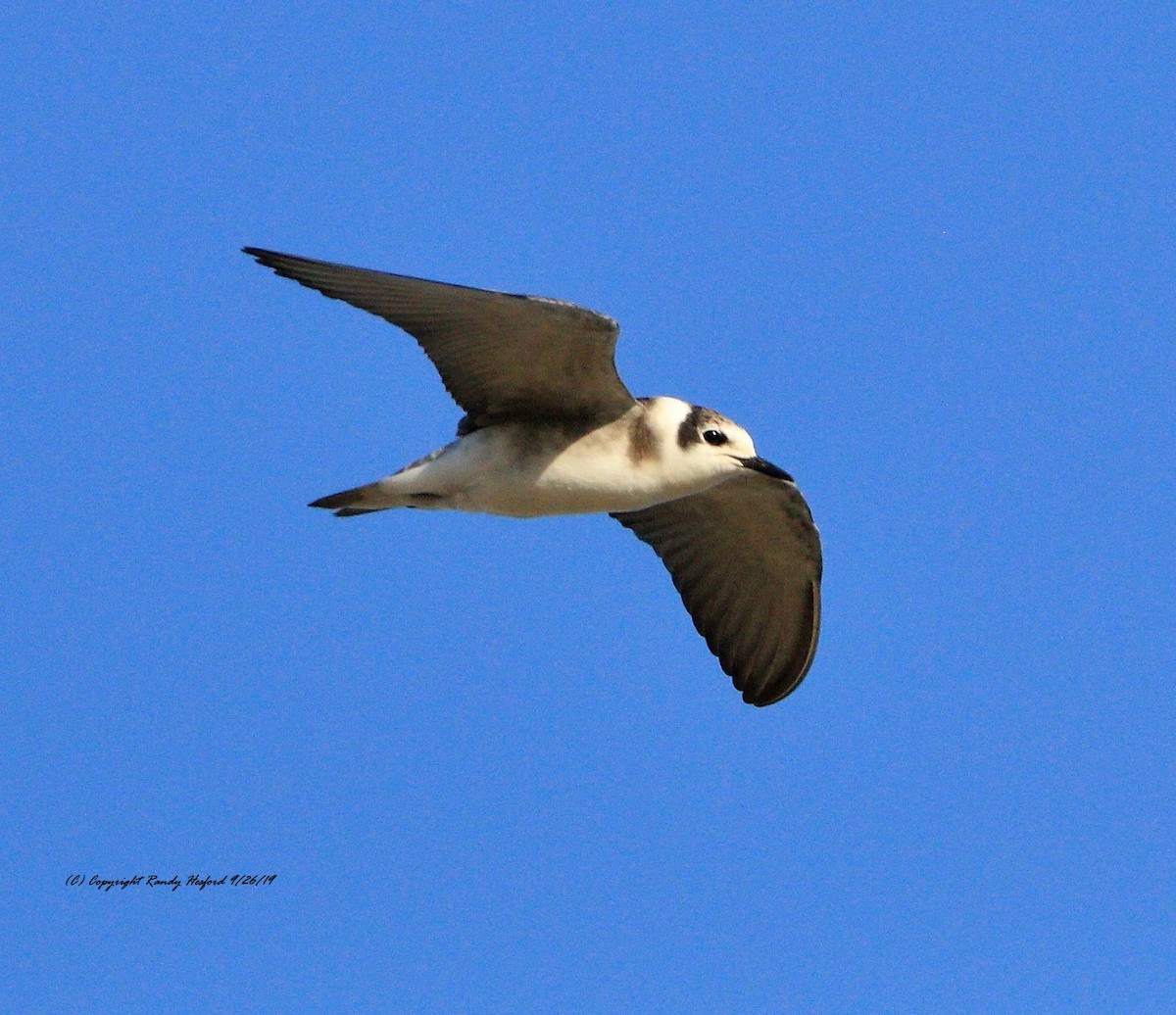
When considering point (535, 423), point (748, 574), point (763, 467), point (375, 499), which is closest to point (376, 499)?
point (375, 499)

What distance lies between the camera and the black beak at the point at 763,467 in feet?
33.3

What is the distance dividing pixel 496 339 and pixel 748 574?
10.3 feet

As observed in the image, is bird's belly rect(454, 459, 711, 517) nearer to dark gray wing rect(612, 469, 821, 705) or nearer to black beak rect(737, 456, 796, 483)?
black beak rect(737, 456, 796, 483)

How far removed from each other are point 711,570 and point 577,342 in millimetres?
2968

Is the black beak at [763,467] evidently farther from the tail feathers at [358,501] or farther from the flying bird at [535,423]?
the tail feathers at [358,501]

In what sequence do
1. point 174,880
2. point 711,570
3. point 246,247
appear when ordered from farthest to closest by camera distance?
point 711,570 → point 174,880 → point 246,247

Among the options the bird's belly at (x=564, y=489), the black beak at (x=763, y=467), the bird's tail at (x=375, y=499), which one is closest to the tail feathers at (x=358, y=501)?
the bird's tail at (x=375, y=499)

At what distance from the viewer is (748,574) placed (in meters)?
11.8

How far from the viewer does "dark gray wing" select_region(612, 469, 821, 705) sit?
11.4 meters

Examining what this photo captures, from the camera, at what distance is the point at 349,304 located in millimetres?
9359

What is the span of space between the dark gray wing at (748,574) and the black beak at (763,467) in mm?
863

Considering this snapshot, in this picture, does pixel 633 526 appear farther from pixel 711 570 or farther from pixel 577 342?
pixel 577 342

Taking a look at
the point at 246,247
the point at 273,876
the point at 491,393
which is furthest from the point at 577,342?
the point at 273,876

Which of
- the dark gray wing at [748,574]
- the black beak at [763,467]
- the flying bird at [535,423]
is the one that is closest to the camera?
the flying bird at [535,423]
